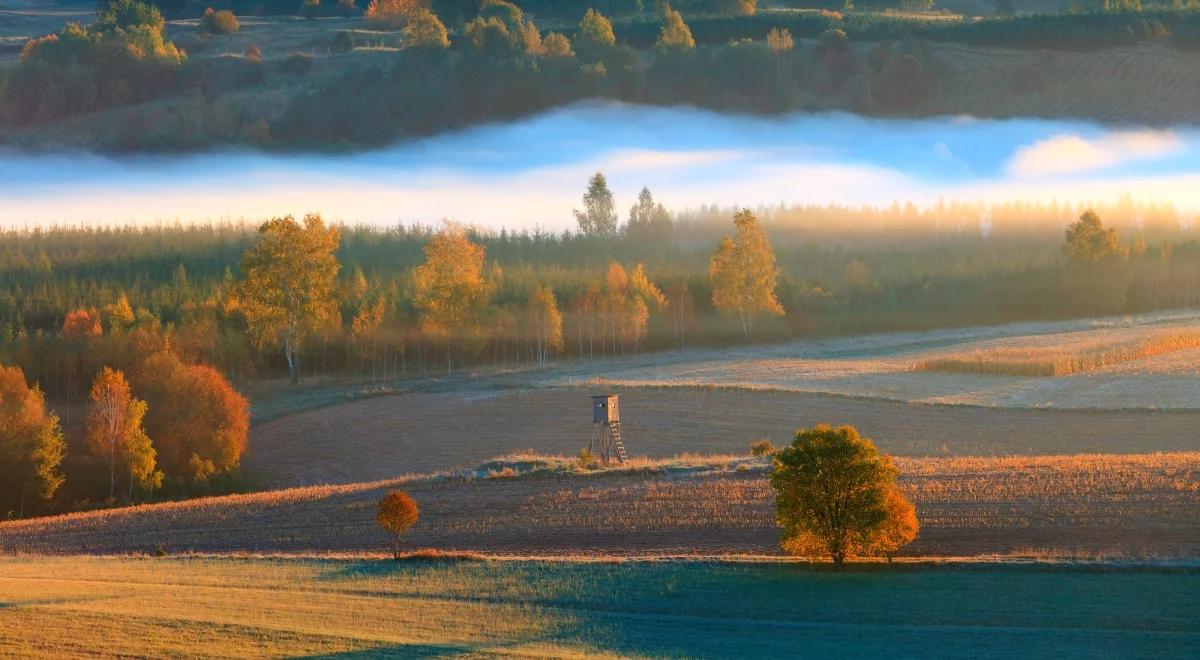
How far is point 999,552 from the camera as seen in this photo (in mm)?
36250

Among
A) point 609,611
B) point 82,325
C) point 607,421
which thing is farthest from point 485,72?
point 609,611

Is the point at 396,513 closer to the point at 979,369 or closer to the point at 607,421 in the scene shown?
the point at 607,421

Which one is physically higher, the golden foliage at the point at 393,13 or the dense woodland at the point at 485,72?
the golden foliage at the point at 393,13

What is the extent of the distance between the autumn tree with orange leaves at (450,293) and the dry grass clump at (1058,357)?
33.5 metres

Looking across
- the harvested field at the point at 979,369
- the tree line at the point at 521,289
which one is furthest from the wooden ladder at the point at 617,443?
the tree line at the point at 521,289

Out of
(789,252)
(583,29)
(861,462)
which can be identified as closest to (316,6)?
(583,29)

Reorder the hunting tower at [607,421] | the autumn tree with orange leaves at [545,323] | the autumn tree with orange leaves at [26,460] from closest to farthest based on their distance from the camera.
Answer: the hunting tower at [607,421] → the autumn tree with orange leaves at [26,460] → the autumn tree with orange leaves at [545,323]

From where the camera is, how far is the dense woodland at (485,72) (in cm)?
10200

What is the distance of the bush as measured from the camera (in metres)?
142

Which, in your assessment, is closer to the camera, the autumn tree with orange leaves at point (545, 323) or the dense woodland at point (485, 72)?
the dense woodland at point (485, 72)

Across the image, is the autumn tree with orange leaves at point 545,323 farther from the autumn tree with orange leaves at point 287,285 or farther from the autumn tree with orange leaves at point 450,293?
the autumn tree with orange leaves at point 287,285

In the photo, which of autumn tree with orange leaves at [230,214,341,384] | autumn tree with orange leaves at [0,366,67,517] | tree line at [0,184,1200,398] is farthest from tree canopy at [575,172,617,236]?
autumn tree with orange leaves at [0,366,67,517]

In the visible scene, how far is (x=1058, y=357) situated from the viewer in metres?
84.9

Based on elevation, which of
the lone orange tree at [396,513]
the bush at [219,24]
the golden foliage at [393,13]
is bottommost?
the lone orange tree at [396,513]
